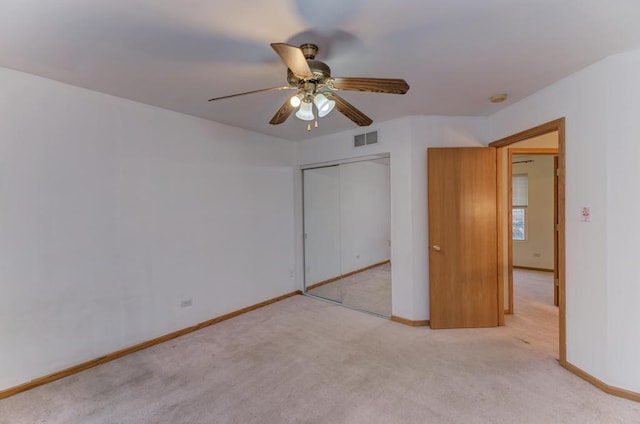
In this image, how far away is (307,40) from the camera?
1.80 m

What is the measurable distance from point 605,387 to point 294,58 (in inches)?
122

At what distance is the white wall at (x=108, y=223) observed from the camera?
7.40 feet

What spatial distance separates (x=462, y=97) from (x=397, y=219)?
1.47m

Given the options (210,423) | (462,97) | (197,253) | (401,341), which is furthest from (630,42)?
(197,253)

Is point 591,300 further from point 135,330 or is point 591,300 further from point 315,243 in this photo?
point 135,330

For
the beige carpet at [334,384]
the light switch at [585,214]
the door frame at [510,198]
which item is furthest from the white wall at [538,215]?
the light switch at [585,214]

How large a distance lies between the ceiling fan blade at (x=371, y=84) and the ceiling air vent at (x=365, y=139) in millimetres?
1972

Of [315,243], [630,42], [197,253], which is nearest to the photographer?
[630,42]

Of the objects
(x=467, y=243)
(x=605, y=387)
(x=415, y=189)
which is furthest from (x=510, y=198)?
(x=605, y=387)

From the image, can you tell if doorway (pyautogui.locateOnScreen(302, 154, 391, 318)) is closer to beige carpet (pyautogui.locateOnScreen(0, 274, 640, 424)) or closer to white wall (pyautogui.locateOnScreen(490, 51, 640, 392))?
beige carpet (pyautogui.locateOnScreen(0, 274, 640, 424))

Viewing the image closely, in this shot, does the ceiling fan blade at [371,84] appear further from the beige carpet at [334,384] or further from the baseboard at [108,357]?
the baseboard at [108,357]

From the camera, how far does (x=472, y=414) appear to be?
1.92 meters

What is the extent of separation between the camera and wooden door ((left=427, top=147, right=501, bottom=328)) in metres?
3.26

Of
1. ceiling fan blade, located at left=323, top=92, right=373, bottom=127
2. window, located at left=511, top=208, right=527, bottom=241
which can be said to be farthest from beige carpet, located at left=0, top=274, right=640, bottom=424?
window, located at left=511, top=208, right=527, bottom=241
